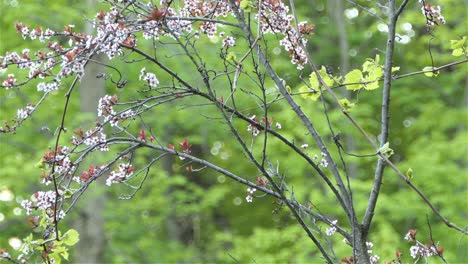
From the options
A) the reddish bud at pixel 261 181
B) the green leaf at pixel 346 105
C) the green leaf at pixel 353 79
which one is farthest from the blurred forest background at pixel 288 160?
the green leaf at pixel 346 105

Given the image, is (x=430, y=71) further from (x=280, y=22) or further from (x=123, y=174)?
(x=123, y=174)

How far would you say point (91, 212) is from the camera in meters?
10.7

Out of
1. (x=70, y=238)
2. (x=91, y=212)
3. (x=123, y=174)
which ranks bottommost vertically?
(x=70, y=238)

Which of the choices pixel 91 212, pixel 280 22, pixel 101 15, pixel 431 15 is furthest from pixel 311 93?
pixel 91 212

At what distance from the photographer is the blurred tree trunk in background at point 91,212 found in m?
10.3

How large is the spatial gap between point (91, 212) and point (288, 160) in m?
3.06

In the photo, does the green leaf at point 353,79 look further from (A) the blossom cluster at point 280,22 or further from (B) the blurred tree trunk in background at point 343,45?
(B) the blurred tree trunk in background at point 343,45

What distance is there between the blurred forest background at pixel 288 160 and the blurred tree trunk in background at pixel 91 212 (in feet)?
0.07

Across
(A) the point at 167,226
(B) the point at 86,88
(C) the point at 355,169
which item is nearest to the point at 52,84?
(B) the point at 86,88

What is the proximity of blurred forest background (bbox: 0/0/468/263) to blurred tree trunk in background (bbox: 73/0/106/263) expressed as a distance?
0.02 meters

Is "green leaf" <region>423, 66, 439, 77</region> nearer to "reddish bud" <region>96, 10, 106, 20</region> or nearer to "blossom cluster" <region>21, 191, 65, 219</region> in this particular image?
"reddish bud" <region>96, 10, 106, 20</region>

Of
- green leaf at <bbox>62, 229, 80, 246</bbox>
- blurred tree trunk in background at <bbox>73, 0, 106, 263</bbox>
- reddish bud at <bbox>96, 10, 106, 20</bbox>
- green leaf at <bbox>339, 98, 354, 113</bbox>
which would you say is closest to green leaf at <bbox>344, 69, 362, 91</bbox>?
green leaf at <bbox>339, 98, 354, 113</bbox>

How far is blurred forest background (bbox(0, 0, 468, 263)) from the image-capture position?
1045cm

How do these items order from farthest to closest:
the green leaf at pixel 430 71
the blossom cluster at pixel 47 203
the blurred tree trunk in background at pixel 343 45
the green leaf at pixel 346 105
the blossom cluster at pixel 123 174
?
the blurred tree trunk in background at pixel 343 45, the blossom cluster at pixel 123 174, the green leaf at pixel 430 71, the blossom cluster at pixel 47 203, the green leaf at pixel 346 105
